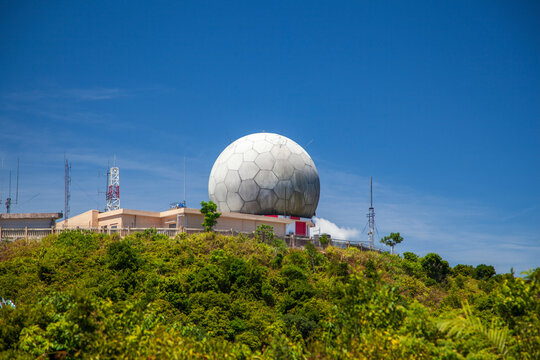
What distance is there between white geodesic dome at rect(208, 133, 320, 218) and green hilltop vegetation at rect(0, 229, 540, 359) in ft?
19.0

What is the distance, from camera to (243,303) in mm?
23047

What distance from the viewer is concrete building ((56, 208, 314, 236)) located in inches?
1323

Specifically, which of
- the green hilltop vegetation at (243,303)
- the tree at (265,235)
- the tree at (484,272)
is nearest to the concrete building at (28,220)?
the green hilltop vegetation at (243,303)

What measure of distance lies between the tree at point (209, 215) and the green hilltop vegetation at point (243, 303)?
6.38ft

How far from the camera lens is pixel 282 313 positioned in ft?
75.9

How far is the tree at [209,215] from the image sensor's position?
104ft

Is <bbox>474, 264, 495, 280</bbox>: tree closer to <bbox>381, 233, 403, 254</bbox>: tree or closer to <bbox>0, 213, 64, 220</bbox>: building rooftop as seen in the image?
<bbox>381, 233, 403, 254</bbox>: tree

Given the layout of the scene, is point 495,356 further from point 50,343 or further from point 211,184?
point 211,184

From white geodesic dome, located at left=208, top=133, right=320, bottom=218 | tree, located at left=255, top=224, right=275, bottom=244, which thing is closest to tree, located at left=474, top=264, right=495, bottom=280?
white geodesic dome, located at left=208, top=133, right=320, bottom=218

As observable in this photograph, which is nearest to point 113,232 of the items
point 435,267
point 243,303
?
point 243,303

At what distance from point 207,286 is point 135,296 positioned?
3.19m

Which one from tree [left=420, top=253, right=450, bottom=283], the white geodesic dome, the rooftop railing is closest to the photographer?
the rooftop railing

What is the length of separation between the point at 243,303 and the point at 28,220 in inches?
645

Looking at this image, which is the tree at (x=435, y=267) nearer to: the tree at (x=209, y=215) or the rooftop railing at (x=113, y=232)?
the rooftop railing at (x=113, y=232)
